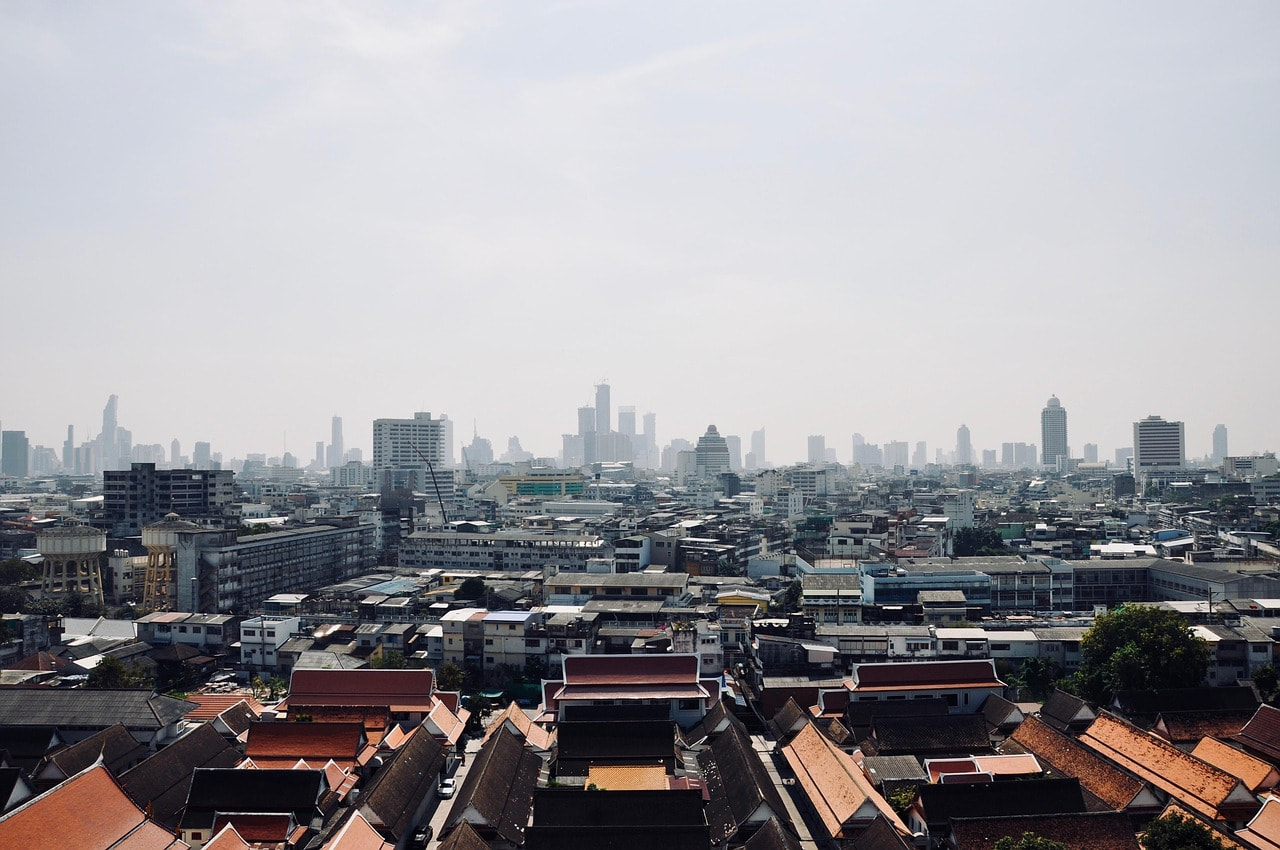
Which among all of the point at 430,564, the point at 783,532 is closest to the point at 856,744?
the point at 430,564

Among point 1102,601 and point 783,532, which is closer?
point 1102,601

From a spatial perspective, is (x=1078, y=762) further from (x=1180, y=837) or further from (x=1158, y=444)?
(x=1158, y=444)

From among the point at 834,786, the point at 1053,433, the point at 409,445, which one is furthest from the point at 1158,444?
the point at 834,786

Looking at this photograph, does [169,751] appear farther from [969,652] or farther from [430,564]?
[430,564]

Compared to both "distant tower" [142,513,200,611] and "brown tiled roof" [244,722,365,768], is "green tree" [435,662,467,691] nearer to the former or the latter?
"brown tiled roof" [244,722,365,768]

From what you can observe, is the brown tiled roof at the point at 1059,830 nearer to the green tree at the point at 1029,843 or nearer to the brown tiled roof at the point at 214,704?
the green tree at the point at 1029,843
